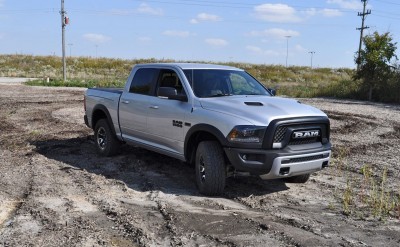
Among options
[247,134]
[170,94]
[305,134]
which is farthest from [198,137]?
[305,134]

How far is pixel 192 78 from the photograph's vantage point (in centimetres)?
698

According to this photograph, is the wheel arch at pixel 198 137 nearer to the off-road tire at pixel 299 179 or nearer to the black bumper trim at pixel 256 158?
the black bumper trim at pixel 256 158

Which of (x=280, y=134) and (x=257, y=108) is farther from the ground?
(x=257, y=108)

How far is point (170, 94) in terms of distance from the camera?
662 centimetres

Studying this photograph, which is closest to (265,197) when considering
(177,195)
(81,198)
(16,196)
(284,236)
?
(177,195)

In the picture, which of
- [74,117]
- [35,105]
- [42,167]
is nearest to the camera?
[42,167]

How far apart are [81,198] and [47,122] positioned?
8122 mm

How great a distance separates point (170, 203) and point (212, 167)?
0.73m

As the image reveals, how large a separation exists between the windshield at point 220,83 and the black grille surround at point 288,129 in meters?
1.33

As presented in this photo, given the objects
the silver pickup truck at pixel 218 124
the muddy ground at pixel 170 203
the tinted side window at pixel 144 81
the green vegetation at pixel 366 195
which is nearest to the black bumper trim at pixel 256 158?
the silver pickup truck at pixel 218 124

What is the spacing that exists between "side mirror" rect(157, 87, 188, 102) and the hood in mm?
360

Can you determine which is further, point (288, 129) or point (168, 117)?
point (168, 117)

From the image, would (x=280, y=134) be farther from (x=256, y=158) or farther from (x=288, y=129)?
(x=256, y=158)

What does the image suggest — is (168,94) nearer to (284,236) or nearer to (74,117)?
(284,236)
